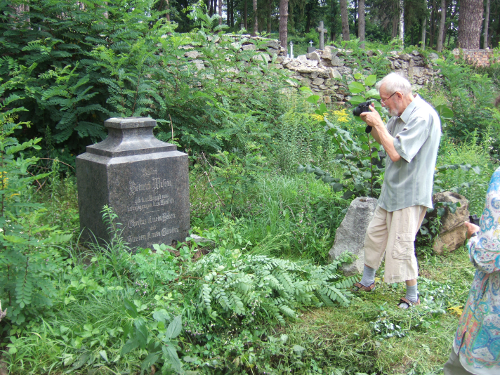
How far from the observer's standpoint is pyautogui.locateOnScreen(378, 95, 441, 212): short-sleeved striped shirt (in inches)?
119

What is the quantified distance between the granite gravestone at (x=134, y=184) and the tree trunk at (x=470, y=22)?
1633 cm

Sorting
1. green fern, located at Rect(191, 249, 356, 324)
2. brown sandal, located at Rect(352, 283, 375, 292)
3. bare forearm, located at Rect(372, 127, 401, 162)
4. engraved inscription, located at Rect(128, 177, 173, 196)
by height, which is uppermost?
bare forearm, located at Rect(372, 127, 401, 162)

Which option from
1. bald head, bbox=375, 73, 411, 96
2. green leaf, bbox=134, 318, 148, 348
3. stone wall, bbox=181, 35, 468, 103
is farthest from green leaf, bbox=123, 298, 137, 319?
stone wall, bbox=181, 35, 468, 103

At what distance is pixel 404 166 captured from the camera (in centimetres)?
316

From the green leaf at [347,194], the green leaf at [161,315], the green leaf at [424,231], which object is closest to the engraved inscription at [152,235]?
the green leaf at [161,315]

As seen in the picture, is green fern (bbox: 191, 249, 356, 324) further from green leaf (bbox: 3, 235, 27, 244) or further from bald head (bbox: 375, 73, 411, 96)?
bald head (bbox: 375, 73, 411, 96)

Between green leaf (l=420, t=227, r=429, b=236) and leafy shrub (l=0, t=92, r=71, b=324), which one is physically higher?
leafy shrub (l=0, t=92, r=71, b=324)

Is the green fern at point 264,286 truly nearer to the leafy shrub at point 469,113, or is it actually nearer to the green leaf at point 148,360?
the green leaf at point 148,360

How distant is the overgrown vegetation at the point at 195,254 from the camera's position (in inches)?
104

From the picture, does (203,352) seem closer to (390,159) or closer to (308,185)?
(390,159)

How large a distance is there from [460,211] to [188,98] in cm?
417

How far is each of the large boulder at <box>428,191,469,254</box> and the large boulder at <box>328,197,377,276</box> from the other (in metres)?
1.01

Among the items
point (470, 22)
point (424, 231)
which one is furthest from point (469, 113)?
point (470, 22)

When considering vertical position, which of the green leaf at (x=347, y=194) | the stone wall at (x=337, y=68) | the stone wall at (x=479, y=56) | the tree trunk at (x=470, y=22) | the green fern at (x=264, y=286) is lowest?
the green fern at (x=264, y=286)
